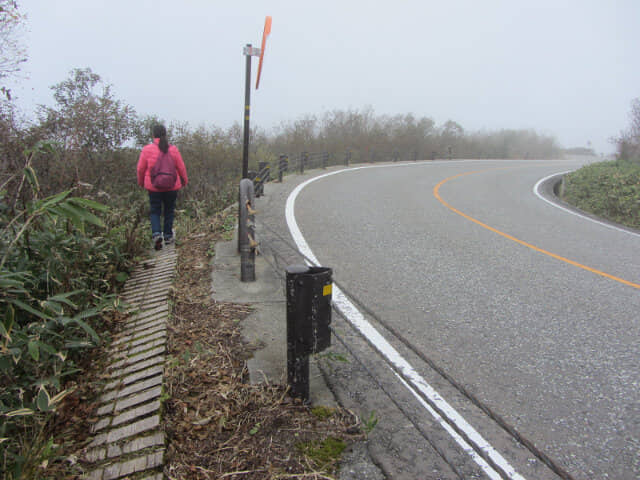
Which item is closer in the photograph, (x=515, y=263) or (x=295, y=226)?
(x=515, y=263)

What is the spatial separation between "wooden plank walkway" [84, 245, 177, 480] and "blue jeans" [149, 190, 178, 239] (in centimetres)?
184

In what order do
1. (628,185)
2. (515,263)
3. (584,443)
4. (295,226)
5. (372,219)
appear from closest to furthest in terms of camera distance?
(584,443) < (515,263) < (295,226) < (372,219) < (628,185)

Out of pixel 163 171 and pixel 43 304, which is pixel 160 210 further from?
pixel 43 304

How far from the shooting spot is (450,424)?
2553 millimetres

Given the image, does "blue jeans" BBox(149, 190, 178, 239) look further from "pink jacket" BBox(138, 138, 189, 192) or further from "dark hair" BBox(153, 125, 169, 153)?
"dark hair" BBox(153, 125, 169, 153)

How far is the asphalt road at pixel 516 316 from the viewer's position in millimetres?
2617

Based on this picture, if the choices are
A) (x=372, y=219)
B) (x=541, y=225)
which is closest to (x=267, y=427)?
(x=372, y=219)

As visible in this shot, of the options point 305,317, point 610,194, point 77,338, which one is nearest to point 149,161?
point 77,338

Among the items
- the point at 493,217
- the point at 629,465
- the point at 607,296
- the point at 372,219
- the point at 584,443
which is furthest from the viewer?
the point at 493,217

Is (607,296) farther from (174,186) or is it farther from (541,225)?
(174,186)

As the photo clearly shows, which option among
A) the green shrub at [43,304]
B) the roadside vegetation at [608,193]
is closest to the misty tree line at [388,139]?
the roadside vegetation at [608,193]

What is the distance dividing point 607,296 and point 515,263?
4.17ft

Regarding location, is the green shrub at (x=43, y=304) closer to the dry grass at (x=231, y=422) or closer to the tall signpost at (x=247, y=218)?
the dry grass at (x=231, y=422)

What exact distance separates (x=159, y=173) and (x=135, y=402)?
12.4ft
